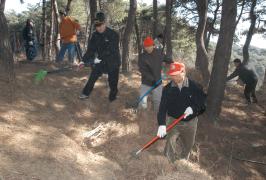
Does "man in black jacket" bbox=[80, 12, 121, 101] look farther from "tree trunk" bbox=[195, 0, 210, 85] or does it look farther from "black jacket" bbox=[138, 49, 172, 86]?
"tree trunk" bbox=[195, 0, 210, 85]

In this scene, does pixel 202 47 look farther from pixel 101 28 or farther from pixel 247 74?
pixel 101 28

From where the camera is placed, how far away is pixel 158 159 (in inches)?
251

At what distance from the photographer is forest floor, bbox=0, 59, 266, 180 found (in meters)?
5.37

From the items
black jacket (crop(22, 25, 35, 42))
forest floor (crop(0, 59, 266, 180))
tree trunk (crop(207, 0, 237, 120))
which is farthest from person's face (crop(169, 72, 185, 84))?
black jacket (crop(22, 25, 35, 42))

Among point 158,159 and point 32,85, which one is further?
point 32,85

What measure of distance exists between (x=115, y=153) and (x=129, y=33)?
18.0 feet

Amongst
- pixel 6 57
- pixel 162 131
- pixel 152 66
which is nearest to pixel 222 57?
pixel 152 66

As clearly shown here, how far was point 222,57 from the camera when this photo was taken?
915 cm

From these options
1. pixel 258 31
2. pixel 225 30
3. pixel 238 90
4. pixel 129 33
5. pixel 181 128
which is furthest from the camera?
pixel 258 31

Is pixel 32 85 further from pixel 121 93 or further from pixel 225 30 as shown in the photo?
pixel 225 30

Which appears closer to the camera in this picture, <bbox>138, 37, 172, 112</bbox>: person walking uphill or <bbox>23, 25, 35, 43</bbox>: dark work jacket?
<bbox>138, 37, 172, 112</bbox>: person walking uphill

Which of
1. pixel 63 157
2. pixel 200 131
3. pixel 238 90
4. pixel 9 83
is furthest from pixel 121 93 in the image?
pixel 238 90

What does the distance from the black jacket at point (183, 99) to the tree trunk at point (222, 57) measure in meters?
3.73

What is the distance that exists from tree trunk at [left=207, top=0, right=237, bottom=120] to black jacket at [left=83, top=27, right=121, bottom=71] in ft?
10.6
